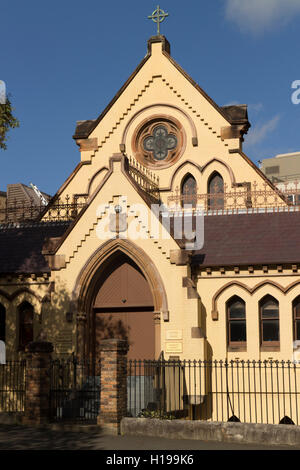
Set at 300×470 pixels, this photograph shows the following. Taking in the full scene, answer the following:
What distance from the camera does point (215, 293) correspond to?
23.6 m

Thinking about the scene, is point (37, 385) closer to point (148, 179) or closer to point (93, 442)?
point (93, 442)

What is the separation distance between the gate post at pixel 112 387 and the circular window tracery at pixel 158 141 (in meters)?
14.6

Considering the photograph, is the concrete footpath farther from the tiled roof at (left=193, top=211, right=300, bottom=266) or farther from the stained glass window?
the stained glass window

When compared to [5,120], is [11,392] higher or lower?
lower

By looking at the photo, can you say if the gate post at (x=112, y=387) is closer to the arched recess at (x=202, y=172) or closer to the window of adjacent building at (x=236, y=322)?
the window of adjacent building at (x=236, y=322)

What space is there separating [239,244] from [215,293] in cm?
202

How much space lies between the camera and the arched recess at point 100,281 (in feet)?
73.7

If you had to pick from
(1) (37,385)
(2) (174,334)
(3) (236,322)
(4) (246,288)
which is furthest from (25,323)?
(4) (246,288)

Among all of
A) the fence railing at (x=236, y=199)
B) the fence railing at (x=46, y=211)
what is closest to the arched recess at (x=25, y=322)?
the fence railing at (x=46, y=211)

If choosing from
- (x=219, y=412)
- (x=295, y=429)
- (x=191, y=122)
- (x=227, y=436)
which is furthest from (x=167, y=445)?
(x=191, y=122)

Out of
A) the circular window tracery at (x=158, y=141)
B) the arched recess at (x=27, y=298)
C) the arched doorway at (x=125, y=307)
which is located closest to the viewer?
the arched doorway at (x=125, y=307)

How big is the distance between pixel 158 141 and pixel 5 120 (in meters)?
11.1

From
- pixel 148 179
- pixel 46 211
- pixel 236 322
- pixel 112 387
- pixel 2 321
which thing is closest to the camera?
pixel 112 387

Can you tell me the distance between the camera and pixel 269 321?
2338 cm
